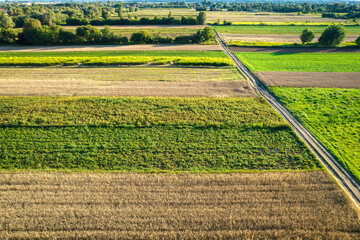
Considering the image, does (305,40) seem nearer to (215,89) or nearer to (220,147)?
(215,89)

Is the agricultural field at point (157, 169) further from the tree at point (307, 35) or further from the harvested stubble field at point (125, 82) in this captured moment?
the tree at point (307, 35)

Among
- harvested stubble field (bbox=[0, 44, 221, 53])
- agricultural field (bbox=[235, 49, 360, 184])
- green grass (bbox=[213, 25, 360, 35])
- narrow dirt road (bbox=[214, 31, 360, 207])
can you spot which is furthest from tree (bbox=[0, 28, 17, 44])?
narrow dirt road (bbox=[214, 31, 360, 207])

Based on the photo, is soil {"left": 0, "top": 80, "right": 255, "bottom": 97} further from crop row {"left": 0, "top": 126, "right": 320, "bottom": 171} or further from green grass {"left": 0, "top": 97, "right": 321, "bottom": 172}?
crop row {"left": 0, "top": 126, "right": 320, "bottom": 171}

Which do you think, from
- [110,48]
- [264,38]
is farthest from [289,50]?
[110,48]

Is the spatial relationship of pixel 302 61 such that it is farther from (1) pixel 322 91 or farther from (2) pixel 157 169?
(2) pixel 157 169

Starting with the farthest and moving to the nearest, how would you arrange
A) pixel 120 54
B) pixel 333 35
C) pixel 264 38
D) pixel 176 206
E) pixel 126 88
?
1. pixel 264 38
2. pixel 333 35
3. pixel 120 54
4. pixel 126 88
5. pixel 176 206

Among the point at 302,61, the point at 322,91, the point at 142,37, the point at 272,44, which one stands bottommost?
the point at 322,91
